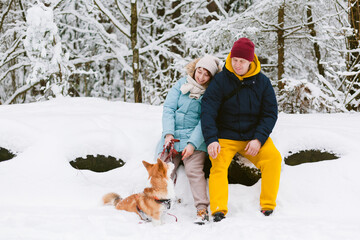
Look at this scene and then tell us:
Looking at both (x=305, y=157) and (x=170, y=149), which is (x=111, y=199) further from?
(x=305, y=157)

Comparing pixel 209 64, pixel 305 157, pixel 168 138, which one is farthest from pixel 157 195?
pixel 305 157

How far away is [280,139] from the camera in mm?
3547

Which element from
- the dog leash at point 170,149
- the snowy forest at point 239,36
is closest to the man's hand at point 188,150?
the dog leash at point 170,149

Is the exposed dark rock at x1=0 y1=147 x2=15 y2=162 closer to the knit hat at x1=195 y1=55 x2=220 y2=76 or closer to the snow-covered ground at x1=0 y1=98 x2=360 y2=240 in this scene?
the snow-covered ground at x1=0 y1=98 x2=360 y2=240

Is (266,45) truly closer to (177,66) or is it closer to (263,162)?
(177,66)

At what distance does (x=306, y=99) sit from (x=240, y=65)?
3070 mm

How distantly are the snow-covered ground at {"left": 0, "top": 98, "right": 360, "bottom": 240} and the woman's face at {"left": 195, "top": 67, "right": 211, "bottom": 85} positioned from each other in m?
1.00

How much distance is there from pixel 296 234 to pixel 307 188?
837 millimetres

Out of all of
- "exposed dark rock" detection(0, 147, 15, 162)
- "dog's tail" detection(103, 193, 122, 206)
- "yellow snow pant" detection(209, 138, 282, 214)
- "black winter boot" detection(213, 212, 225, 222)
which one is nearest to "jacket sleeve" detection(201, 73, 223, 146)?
"yellow snow pant" detection(209, 138, 282, 214)

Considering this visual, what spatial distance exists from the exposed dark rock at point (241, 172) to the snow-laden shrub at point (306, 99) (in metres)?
2.57

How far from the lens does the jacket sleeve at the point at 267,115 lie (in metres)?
2.92

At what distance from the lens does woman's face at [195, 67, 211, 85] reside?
3.11 meters

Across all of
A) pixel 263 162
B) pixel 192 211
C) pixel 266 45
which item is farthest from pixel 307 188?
pixel 266 45

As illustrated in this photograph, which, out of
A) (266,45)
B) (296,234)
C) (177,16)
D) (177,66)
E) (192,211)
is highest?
(177,16)
